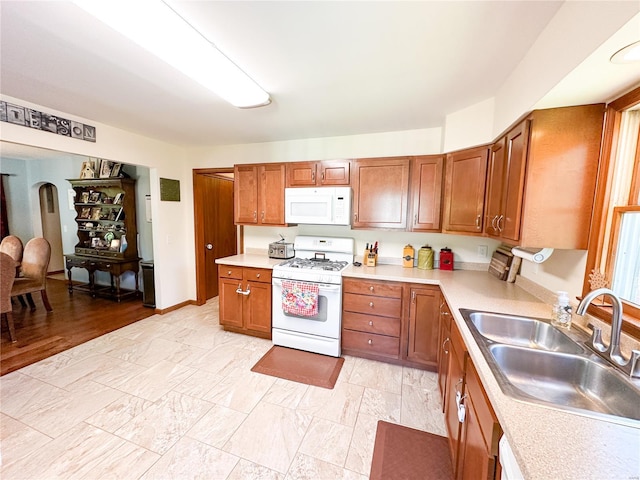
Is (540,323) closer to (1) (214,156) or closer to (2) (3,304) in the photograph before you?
(1) (214,156)

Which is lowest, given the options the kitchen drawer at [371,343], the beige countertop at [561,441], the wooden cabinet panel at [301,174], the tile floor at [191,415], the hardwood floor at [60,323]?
the tile floor at [191,415]

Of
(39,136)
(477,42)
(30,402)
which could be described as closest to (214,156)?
(39,136)

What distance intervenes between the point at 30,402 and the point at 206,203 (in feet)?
9.16

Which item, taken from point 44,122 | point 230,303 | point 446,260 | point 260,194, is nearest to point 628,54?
point 446,260

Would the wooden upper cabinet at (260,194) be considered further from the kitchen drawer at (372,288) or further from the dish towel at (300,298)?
the kitchen drawer at (372,288)

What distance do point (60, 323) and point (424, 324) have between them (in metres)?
4.52

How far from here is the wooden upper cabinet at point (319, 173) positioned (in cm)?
282

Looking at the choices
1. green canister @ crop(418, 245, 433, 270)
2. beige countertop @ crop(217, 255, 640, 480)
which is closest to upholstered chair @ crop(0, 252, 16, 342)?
beige countertop @ crop(217, 255, 640, 480)

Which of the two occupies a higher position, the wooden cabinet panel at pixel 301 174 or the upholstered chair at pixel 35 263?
the wooden cabinet panel at pixel 301 174

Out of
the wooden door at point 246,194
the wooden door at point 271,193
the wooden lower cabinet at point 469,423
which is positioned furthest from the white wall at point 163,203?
the wooden lower cabinet at point 469,423

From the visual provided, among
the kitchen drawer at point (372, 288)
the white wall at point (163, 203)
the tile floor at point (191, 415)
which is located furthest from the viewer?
the white wall at point (163, 203)

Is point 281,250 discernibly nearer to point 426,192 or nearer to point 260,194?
point 260,194

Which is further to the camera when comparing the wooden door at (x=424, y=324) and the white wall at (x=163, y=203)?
the white wall at (x=163, y=203)

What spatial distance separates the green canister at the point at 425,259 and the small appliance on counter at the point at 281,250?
1545 mm
